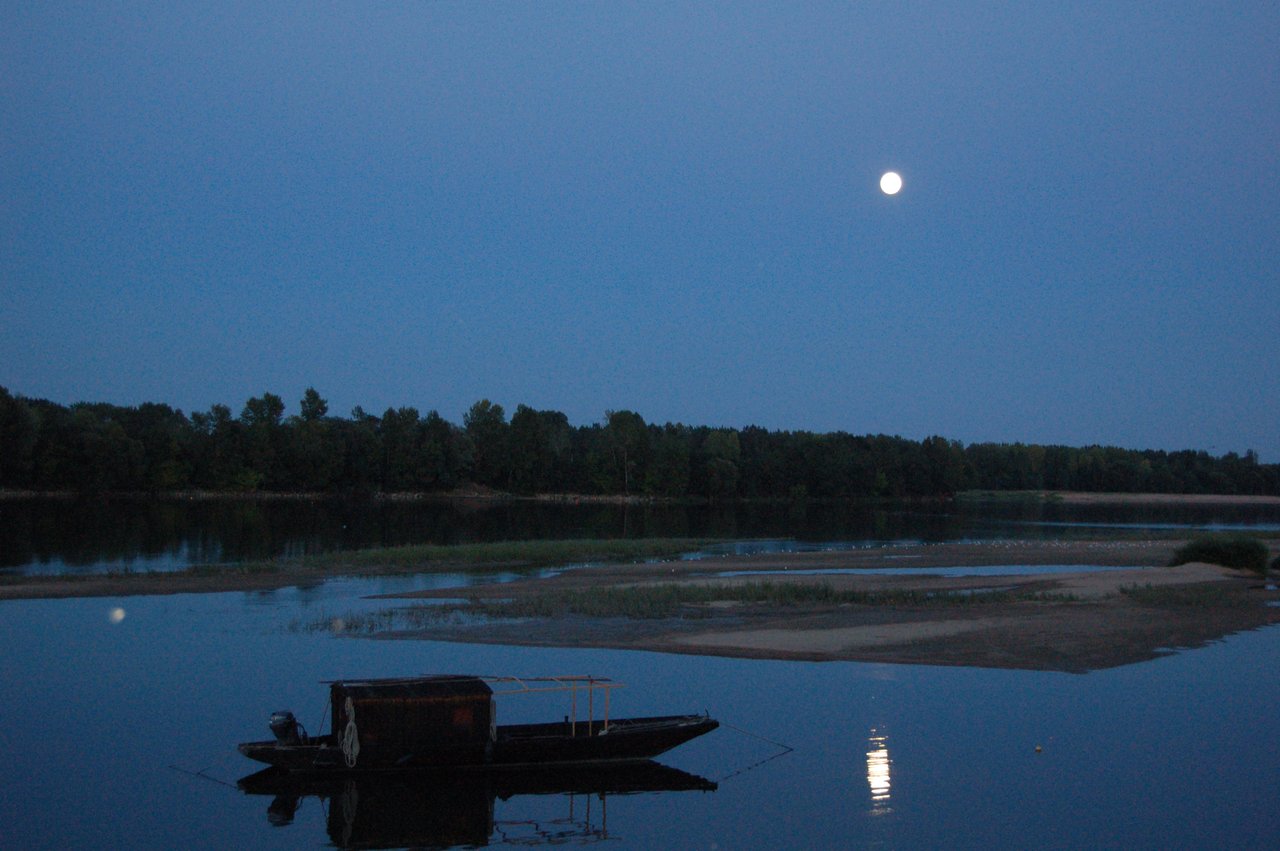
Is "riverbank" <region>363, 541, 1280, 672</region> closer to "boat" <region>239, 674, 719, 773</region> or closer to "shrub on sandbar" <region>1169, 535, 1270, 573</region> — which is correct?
"shrub on sandbar" <region>1169, 535, 1270, 573</region>

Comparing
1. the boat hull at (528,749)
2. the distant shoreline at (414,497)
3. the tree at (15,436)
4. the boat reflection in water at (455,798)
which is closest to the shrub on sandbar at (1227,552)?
the boat hull at (528,749)

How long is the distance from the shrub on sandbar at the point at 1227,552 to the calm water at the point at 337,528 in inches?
1016

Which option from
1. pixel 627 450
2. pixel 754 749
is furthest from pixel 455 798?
pixel 627 450

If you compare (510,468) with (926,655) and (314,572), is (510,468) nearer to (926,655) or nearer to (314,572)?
(314,572)

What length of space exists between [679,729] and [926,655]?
11664 mm

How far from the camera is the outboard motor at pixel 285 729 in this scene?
55.9 ft

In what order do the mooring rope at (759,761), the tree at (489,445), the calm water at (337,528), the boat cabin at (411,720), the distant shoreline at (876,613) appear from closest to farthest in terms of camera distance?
the boat cabin at (411,720) → the mooring rope at (759,761) → the distant shoreline at (876,613) → the calm water at (337,528) → the tree at (489,445)

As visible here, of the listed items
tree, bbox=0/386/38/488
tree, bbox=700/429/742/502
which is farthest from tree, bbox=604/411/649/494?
tree, bbox=0/386/38/488

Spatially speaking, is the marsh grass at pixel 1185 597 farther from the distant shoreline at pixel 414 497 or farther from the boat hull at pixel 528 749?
the distant shoreline at pixel 414 497

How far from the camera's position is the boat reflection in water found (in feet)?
50.3

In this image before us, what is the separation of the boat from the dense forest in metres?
116

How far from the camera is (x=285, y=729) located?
1706 cm

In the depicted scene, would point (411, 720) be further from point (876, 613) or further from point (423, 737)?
point (876, 613)

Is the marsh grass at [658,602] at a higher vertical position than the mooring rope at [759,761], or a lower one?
higher
